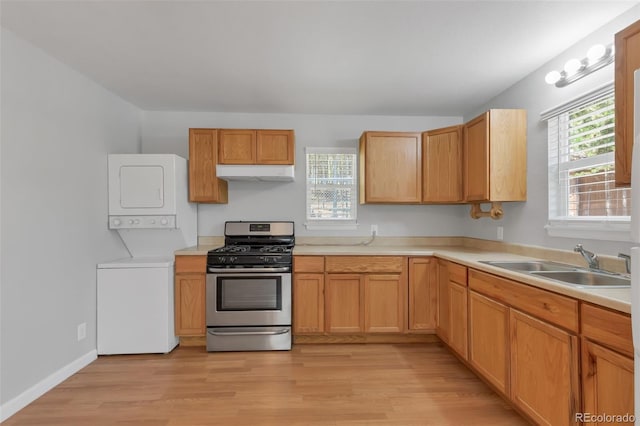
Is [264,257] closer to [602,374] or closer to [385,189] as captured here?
[385,189]

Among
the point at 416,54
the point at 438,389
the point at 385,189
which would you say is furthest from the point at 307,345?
the point at 416,54

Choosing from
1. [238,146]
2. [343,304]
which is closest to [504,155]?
[343,304]

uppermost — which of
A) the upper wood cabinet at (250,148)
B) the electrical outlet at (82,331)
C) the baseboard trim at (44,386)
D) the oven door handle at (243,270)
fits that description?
the upper wood cabinet at (250,148)

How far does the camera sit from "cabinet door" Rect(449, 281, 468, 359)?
2.60 metres

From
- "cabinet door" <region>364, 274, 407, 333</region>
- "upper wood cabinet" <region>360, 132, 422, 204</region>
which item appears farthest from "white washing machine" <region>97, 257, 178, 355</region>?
"upper wood cabinet" <region>360, 132, 422, 204</region>

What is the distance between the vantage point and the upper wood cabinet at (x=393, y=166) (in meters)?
3.46

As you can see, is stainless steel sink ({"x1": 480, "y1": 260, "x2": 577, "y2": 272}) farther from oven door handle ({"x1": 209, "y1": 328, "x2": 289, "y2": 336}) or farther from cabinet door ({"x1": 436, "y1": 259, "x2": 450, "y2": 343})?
oven door handle ({"x1": 209, "y1": 328, "x2": 289, "y2": 336})

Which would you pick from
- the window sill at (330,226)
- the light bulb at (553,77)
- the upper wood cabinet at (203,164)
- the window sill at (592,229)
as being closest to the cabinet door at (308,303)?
the window sill at (330,226)

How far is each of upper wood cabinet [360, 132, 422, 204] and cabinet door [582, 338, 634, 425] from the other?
7.17ft

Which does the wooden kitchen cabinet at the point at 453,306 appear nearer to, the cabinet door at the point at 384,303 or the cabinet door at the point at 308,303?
the cabinet door at the point at 384,303

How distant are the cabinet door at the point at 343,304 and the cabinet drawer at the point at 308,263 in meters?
0.14

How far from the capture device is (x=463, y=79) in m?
2.87

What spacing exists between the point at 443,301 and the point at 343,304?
96 centimetres

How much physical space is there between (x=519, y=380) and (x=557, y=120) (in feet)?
6.37
